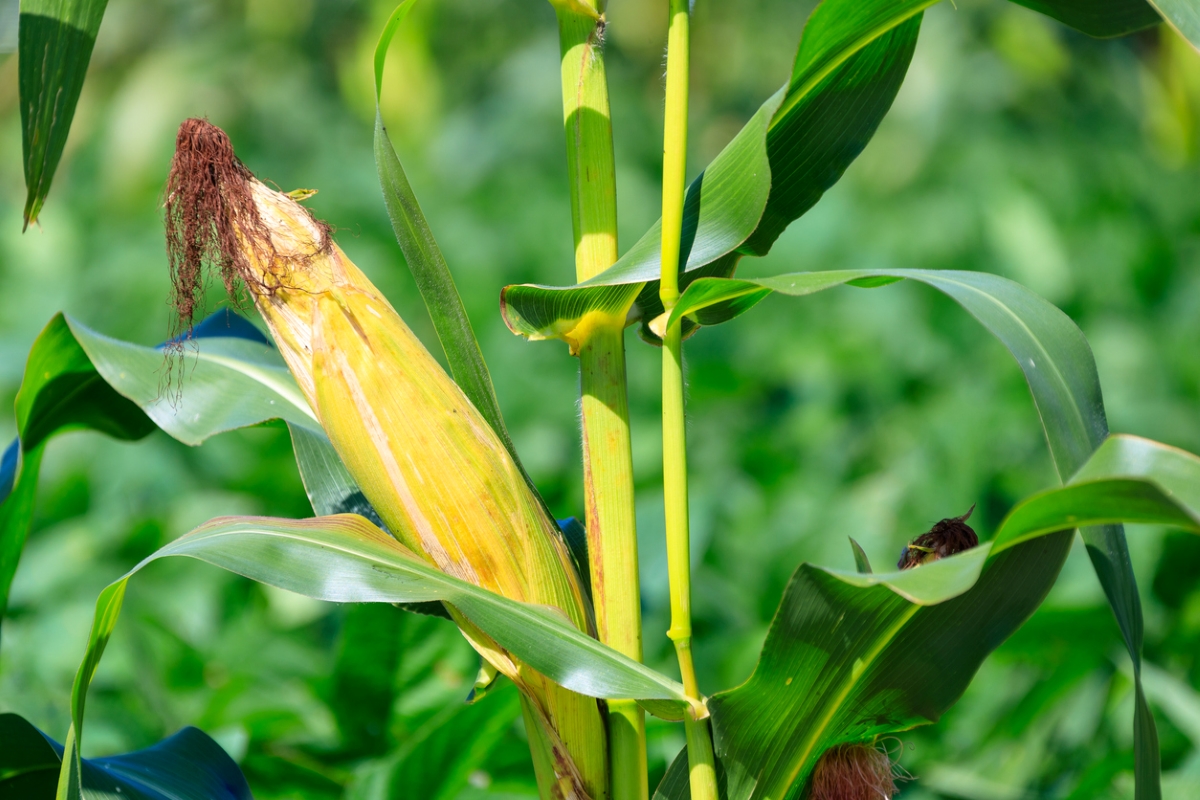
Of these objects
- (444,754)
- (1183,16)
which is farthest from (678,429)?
(444,754)

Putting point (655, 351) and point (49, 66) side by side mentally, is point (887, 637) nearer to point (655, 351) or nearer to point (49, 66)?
point (49, 66)

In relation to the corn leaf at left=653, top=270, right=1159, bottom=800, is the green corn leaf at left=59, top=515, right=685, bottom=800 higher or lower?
lower

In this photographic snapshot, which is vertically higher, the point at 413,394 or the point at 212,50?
the point at 212,50

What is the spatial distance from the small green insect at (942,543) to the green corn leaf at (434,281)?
19 centimetres

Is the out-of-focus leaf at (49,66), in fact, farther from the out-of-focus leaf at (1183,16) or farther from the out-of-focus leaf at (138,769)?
the out-of-focus leaf at (1183,16)

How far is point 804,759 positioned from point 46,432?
1.72ft

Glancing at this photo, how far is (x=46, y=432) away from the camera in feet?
2.19

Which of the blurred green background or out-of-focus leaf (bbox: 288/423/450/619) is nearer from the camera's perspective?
out-of-focus leaf (bbox: 288/423/450/619)

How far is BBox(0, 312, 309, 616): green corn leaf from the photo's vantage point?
2.02 ft

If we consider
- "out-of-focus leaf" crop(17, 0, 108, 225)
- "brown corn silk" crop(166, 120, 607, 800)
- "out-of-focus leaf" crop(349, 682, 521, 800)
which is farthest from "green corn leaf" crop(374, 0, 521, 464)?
"out-of-focus leaf" crop(349, 682, 521, 800)

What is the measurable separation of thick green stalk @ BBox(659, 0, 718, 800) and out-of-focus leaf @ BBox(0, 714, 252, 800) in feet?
0.98

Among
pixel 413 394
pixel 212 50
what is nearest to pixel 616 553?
pixel 413 394

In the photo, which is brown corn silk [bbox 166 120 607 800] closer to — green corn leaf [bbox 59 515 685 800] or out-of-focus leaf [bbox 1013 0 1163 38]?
green corn leaf [bbox 59 515 685 800]

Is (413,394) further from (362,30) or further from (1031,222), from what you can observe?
(362,30)
